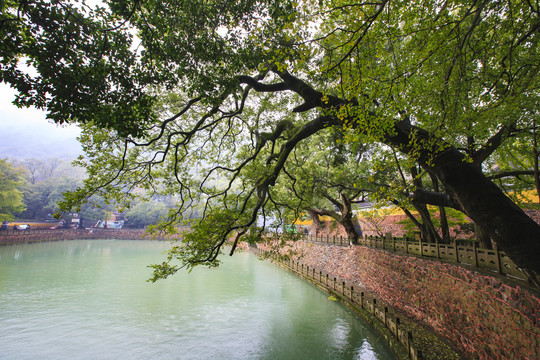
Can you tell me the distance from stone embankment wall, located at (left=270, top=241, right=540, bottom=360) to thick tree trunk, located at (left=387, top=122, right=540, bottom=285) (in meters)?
1.87

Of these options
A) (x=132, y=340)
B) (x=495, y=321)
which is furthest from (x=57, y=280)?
(x=495, y=321)

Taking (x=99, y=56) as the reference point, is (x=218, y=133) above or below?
above

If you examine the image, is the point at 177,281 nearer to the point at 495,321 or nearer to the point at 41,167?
the point at 495,321

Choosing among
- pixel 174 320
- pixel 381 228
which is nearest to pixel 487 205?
pixel 174 320

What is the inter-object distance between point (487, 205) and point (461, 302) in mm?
4286

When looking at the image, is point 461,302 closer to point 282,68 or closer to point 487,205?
point 487,205

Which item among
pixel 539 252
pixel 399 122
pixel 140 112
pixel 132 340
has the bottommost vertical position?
pixel 132 340

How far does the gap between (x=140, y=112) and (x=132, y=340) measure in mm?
7954

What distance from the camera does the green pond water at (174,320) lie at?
25.2ft

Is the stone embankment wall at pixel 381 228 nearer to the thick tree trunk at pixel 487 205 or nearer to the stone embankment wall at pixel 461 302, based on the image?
the stone embankment wall at pixel 461 302

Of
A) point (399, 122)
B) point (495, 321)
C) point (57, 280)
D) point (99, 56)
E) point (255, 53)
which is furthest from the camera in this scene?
point (57, 280)

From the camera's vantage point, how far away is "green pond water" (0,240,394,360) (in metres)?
7.68

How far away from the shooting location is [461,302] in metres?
6.82

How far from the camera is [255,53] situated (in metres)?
4.57
